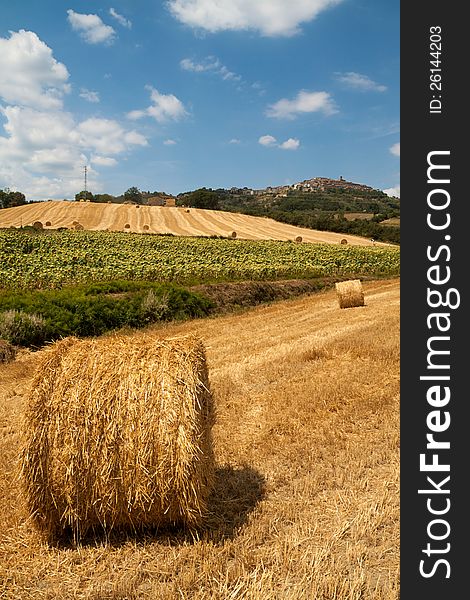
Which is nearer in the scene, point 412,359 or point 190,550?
point 412,359

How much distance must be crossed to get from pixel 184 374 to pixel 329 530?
1.87 meters

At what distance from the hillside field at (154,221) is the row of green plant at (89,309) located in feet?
103

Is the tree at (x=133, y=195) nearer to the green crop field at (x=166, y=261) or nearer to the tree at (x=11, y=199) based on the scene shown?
the tree at (x=11, y=199)

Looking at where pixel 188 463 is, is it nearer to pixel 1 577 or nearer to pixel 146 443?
pixel 146 443

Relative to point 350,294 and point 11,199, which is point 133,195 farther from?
point 350,294

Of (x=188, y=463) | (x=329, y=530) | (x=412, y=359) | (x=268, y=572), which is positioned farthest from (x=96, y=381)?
(x=412, y=359)

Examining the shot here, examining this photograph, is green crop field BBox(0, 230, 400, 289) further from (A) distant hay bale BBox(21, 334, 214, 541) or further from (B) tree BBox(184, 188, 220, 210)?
(B) tree BBox(184, 188, 220, 210)

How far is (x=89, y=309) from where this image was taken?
14.8 meters

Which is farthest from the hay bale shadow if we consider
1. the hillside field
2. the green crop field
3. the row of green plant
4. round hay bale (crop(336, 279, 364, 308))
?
Answer: the hillside field

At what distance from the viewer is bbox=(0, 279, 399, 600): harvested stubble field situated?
12.4 ft

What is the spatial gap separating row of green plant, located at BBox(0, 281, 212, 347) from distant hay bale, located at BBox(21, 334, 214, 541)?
8922 mm

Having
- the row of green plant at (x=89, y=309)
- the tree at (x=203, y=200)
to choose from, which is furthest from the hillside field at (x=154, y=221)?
the row of green plant at (x=89, y=309)

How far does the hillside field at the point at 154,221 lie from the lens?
2002 inches

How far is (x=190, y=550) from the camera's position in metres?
4.23
